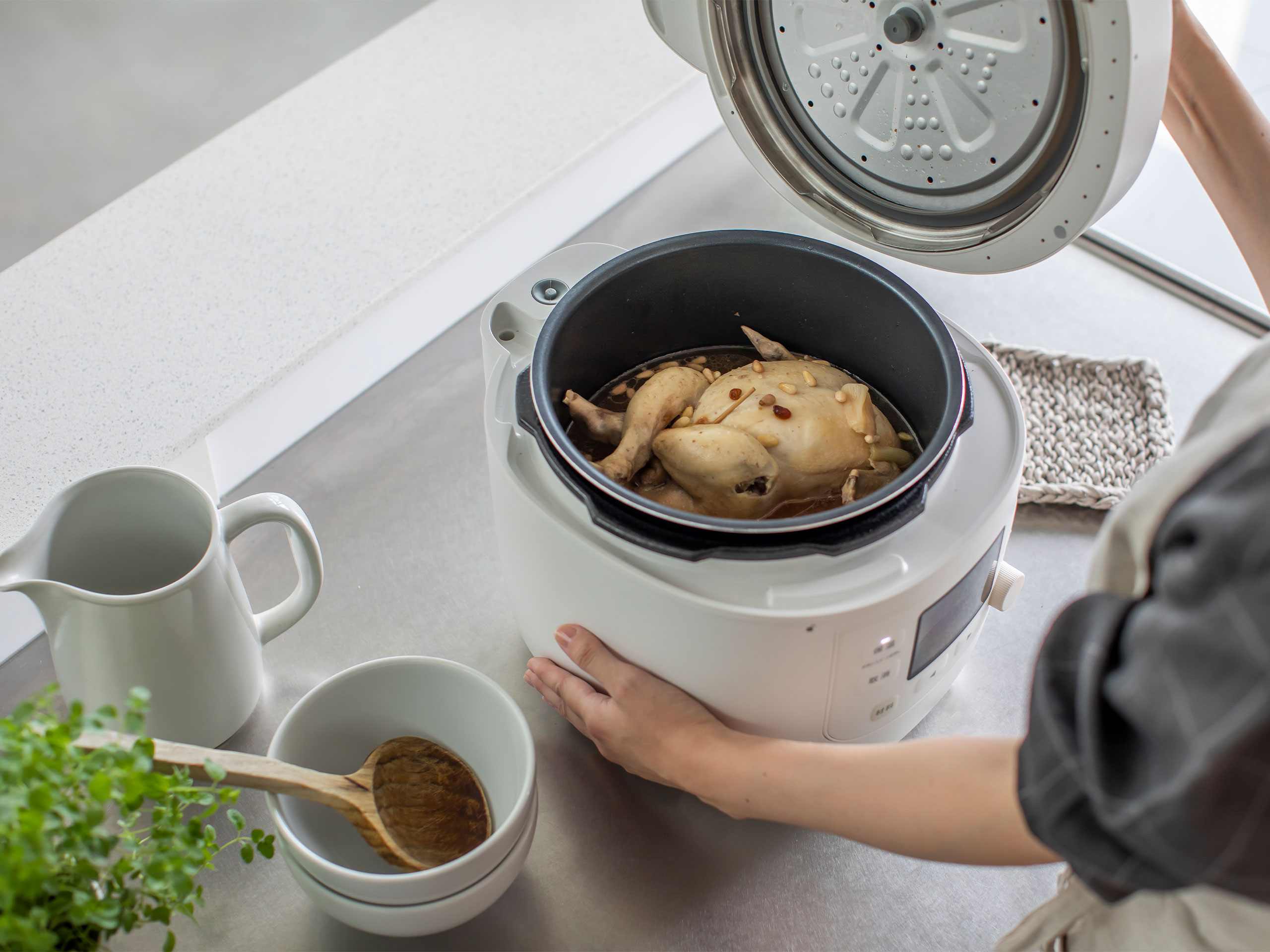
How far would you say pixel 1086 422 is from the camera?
1104 millimetres

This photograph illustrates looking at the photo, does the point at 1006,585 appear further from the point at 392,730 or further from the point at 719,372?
the point at 392,730

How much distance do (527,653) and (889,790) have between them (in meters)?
0.45

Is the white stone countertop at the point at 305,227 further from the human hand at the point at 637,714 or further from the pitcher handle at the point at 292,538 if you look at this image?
the human hand at the point at 637,714

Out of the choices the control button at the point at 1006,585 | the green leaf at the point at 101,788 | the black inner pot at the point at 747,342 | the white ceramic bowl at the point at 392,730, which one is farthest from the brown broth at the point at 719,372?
the green leaf at the point at 101,788

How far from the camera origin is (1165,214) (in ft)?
4.42

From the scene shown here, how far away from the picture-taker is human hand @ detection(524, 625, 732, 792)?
70cm

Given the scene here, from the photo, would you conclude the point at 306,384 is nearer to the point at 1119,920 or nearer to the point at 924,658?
the point at 924,658

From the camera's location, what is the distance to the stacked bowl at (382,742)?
2.09ft

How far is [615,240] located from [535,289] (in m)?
0.52

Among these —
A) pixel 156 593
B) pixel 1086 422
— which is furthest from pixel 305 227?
pixel 1086 422

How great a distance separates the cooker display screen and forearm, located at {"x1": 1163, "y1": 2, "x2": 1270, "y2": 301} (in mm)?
357

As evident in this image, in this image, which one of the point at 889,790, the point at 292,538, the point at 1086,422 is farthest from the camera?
the point at 1086,422

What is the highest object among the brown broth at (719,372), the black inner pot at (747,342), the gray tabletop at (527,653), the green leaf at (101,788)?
the black inner pot at (747,342)

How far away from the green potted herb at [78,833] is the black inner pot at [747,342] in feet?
1.00
